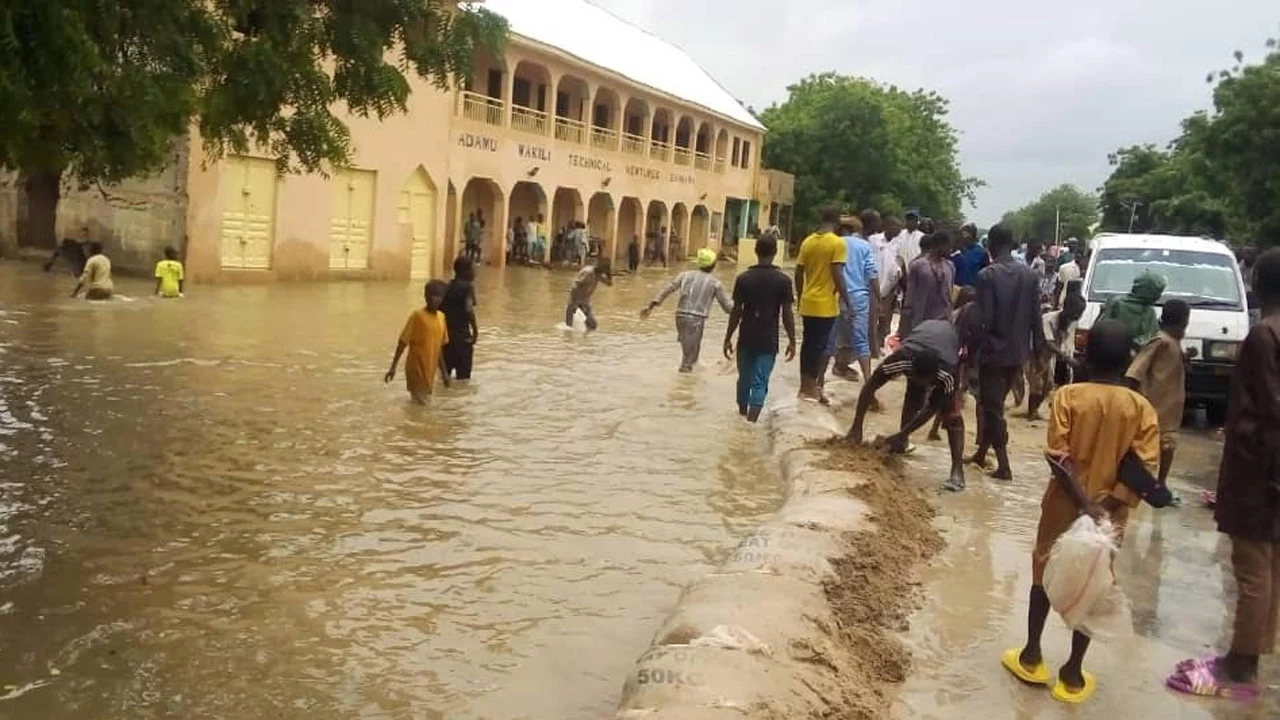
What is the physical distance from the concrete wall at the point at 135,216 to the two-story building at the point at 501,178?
3cm

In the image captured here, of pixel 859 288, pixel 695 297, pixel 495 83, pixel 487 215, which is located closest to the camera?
pixel 859 288

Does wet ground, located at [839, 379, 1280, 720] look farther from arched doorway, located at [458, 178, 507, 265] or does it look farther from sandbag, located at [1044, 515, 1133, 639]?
arched doorway, located at [458, 178, 507, 265]

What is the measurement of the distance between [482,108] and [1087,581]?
26.7 meters

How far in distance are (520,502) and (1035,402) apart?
18.9 feet

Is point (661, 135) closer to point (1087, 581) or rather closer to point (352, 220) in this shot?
point (352, 220)

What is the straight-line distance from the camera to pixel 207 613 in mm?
4781

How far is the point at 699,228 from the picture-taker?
46594 millimetres

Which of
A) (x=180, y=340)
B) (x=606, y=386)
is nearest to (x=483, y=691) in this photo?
(x=606, y=386)

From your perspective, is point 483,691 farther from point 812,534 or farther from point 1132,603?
point 1132,603

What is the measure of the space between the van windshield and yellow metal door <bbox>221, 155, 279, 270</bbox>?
14232 mm

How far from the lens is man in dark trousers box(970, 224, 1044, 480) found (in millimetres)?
7746

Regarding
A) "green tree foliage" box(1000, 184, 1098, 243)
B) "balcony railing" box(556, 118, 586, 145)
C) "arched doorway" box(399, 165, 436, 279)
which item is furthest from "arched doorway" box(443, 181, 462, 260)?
"green tree foliage" box(1000, 184, 1098, 243)

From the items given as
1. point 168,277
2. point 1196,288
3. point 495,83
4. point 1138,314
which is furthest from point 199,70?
point 495,83

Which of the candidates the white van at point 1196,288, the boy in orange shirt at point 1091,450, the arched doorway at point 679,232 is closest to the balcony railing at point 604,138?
the arched doorway at point 679,232
